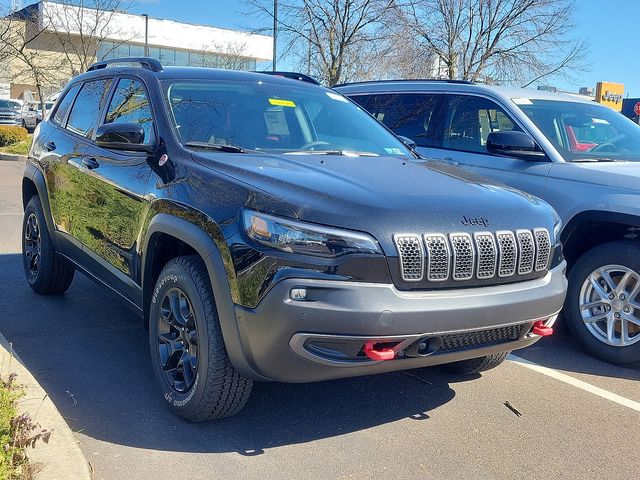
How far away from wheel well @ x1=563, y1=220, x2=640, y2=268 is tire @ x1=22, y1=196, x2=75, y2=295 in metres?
3.83

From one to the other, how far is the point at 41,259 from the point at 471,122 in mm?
3829

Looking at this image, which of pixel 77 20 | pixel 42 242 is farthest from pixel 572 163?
pixel 77 20

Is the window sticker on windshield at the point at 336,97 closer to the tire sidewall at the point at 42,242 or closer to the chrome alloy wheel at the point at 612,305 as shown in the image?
the chrome alloy wheel at the point at 612,305

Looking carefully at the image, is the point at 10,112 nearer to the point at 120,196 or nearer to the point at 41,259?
the point at 41,259

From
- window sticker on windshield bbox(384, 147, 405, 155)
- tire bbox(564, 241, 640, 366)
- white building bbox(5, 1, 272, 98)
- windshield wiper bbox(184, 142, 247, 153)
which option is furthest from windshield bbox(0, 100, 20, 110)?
tire bbox(564, 241, 640, 366)

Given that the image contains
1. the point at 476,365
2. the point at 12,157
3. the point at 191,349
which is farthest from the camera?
the point at 12,157

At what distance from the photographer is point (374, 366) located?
3096mm

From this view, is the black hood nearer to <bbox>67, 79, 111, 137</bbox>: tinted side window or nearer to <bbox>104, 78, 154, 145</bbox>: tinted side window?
<bbox>104, 78, 154, 145</bbox>: tinted side window

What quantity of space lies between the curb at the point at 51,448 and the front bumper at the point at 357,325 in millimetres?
855

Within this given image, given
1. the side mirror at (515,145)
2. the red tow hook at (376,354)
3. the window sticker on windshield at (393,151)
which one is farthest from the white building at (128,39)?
the red tow hook at (376,354)

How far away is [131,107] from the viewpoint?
4484 mm

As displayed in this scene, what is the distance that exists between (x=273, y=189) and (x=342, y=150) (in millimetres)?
1245

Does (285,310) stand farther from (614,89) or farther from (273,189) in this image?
(614,89)

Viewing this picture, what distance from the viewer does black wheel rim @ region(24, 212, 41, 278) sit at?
5.79m
